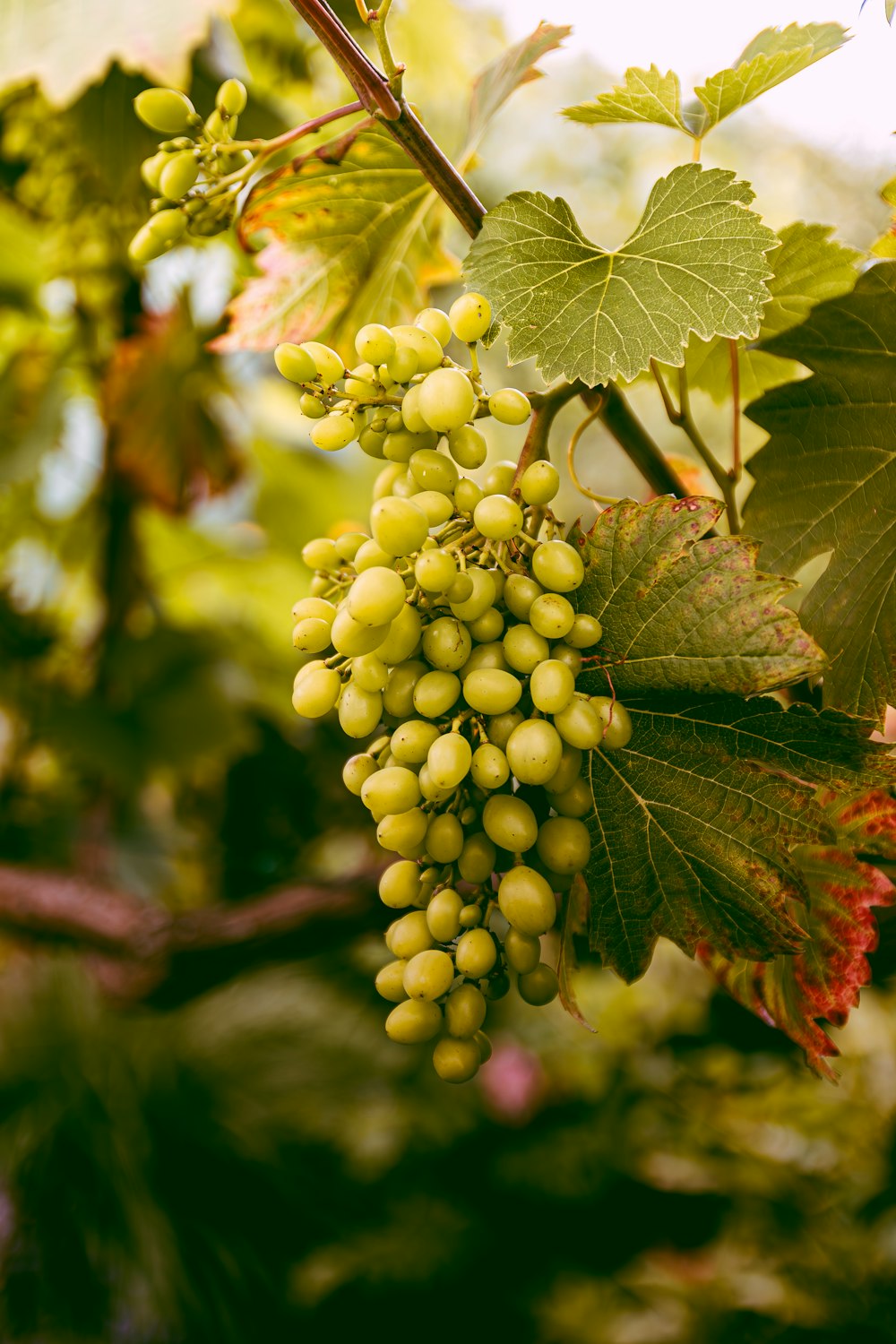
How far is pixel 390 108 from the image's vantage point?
291 mm

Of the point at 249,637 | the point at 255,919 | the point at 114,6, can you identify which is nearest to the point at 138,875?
the point at 249,637

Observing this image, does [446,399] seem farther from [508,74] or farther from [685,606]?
[508,74]

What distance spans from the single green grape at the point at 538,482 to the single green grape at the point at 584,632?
4 centimetres

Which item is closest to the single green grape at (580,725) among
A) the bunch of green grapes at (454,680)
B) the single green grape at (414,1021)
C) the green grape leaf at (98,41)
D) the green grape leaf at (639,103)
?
the bunch of green grapes at (454,680)

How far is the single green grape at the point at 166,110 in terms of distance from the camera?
0.34 metres

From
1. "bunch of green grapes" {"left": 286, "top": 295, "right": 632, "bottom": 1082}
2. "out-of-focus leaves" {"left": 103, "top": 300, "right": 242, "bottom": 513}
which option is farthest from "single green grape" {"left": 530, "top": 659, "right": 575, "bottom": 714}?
"out-of-focus leaves" {"left": 103, "top": 300, "right": 242, "bottom": 513}

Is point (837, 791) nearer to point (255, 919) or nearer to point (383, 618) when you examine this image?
point (383, 618)

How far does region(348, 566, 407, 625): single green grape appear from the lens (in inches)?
10.1

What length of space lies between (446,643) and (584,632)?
46 mm

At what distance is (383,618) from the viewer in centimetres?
26

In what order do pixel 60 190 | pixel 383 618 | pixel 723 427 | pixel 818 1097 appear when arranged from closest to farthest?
pixel 383 618 < pixel 60 190 < pixel 818 1097 < pixel 723 427

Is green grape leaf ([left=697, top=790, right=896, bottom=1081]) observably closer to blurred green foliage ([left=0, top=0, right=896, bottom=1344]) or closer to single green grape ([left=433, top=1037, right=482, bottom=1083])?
single green grape ([left=433, top=1037, right=482, bottom=1083])

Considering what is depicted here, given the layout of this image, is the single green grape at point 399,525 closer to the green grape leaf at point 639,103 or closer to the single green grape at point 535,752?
the single green grape at point 535,752

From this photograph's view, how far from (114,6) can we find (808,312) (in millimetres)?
660
